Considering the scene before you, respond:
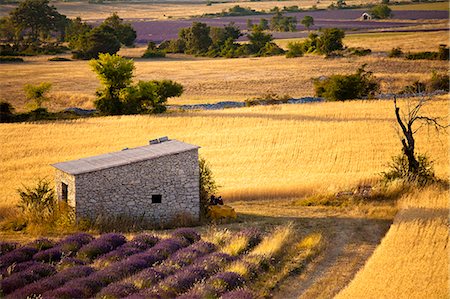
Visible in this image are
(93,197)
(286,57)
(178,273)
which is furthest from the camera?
(286,57)

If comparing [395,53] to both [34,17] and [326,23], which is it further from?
[34,17]

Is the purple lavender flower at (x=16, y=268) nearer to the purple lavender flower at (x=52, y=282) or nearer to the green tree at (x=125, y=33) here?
the purple lavender flower at (x=52, y=282)

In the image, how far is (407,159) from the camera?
3697 centimetres

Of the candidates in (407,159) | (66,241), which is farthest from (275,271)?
(407,159)

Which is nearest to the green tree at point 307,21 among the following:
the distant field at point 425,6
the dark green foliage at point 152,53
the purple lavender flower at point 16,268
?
the distant field at point 425,6

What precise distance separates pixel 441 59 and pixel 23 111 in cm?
4712

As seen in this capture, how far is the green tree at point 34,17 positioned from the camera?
5261 inches

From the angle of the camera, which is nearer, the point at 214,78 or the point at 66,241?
the point at 66,241

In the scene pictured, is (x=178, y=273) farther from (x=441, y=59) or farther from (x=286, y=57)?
(x=286, y=57)

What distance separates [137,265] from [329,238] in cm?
777

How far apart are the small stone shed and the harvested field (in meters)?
41.6

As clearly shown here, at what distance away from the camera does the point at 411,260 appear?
2469cm

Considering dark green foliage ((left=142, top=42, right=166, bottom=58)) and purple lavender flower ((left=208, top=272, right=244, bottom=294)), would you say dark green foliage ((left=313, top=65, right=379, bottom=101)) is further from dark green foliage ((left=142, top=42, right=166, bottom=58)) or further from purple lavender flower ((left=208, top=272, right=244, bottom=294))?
purple lavender flower ((left=208, top=272, right=244, bottom=294))

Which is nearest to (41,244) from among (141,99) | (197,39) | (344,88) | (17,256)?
(17,256)
